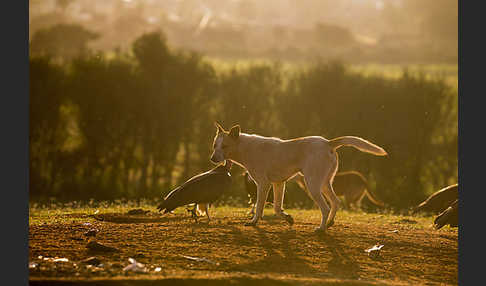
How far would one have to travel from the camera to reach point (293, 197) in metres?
28.3

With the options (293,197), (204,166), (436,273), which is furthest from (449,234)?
(204,166)

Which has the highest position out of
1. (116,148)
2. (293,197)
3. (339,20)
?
(339,20)

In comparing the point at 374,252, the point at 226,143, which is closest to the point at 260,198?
the point at 226,143

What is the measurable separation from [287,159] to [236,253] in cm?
317

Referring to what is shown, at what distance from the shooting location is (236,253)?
38.2 ft

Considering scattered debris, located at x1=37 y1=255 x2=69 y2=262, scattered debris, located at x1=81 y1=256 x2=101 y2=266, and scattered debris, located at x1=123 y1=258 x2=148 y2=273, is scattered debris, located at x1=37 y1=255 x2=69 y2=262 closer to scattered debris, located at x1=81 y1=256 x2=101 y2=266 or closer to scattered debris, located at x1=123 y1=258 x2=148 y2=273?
scattered debris, located at x1=81 y1=256 x2=101 y2=266

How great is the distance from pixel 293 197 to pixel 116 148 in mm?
9102

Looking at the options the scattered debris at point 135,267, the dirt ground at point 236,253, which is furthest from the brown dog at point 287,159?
the scattered debris at point 135,267

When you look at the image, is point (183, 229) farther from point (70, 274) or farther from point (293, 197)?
point (293, 197)

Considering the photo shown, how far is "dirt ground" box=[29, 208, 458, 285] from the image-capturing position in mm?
10039

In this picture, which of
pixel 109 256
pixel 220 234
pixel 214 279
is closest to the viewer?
pixel 214 279

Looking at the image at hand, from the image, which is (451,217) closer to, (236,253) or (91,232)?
(236,253)

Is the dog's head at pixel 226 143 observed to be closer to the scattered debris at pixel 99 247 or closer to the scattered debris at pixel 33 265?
the scattered debris at pixel 99 247

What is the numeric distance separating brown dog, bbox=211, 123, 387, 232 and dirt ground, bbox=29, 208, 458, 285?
75cm
